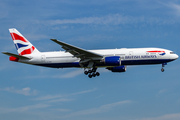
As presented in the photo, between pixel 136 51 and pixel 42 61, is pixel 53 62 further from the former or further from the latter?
pixel 136 51

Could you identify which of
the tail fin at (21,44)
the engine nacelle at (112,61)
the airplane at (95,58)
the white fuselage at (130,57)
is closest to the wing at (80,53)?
the airplane at (95,58)

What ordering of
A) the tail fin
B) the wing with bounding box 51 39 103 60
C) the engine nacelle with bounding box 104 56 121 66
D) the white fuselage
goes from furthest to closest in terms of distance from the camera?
the tail fin → the white fuselage → the engine nacelle with bounding box 104 56 121 66 → the wing with bounding box 51 39 103 60

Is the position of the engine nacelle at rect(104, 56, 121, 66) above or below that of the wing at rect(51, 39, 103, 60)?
below

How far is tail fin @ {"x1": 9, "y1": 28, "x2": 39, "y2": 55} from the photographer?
156ft

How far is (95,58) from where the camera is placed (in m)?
42.4

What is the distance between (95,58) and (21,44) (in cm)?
1382

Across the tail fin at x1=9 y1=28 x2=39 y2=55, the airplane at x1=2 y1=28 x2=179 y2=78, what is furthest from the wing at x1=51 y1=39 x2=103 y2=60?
the tail fin at x1=9 y1=28 x2=39 y2=55

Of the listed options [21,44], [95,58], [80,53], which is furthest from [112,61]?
[21,44]

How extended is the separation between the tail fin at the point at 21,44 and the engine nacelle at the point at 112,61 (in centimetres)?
1283

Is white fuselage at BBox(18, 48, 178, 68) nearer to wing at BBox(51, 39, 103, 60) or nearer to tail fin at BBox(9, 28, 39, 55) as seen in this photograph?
wing at BBox(51, 39, 103, 60)

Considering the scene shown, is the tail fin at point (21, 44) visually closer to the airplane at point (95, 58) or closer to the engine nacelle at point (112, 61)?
the airplane at point (95, 58)

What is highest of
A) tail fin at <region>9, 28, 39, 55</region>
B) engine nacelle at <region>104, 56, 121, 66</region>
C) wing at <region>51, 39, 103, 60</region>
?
tail fin at <region>9, 28, 39, 55</region>

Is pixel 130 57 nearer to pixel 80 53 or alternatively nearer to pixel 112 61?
pixel 112 61

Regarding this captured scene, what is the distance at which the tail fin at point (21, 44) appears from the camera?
47688 millimetres
